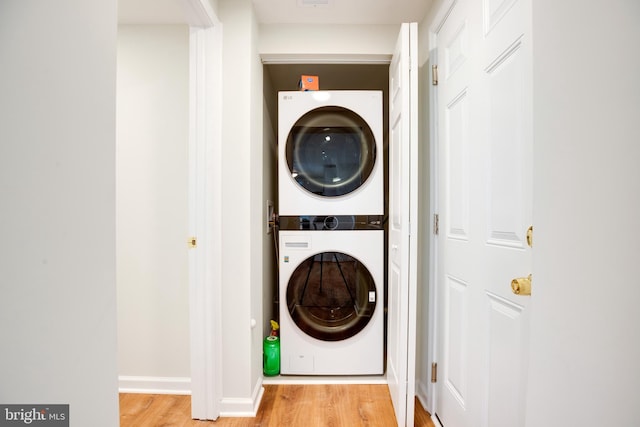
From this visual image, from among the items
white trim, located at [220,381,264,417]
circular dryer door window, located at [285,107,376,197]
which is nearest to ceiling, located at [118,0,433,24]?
circular dryer door window, located at [285,107,376,197]

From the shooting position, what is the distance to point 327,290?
6.64 feet

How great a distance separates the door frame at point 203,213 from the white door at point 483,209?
1191 millimetres

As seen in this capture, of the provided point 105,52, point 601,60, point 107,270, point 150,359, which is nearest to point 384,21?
point 105,52

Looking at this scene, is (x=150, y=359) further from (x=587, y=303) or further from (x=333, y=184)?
(x=587, y=303)

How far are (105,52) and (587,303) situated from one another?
1067 millimetres

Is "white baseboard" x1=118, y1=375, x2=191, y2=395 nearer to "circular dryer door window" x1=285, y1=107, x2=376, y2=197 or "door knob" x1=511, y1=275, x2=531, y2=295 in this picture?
"circular dryer door window" x1=285, y1=107, x2=376, y2=197


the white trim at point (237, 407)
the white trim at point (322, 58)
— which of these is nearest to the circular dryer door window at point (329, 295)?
the white trim at point (237, 407)

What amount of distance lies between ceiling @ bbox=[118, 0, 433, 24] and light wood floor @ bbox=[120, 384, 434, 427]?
2258 mm

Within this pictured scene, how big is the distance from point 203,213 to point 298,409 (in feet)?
4.04

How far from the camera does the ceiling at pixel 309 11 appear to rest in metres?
1.69

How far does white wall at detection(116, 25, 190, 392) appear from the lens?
1.93m

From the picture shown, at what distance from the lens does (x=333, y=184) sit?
6.61ft

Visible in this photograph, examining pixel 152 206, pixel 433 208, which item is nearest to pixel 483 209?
pixel 433 208

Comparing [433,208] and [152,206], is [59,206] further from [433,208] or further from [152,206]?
[433,208]
